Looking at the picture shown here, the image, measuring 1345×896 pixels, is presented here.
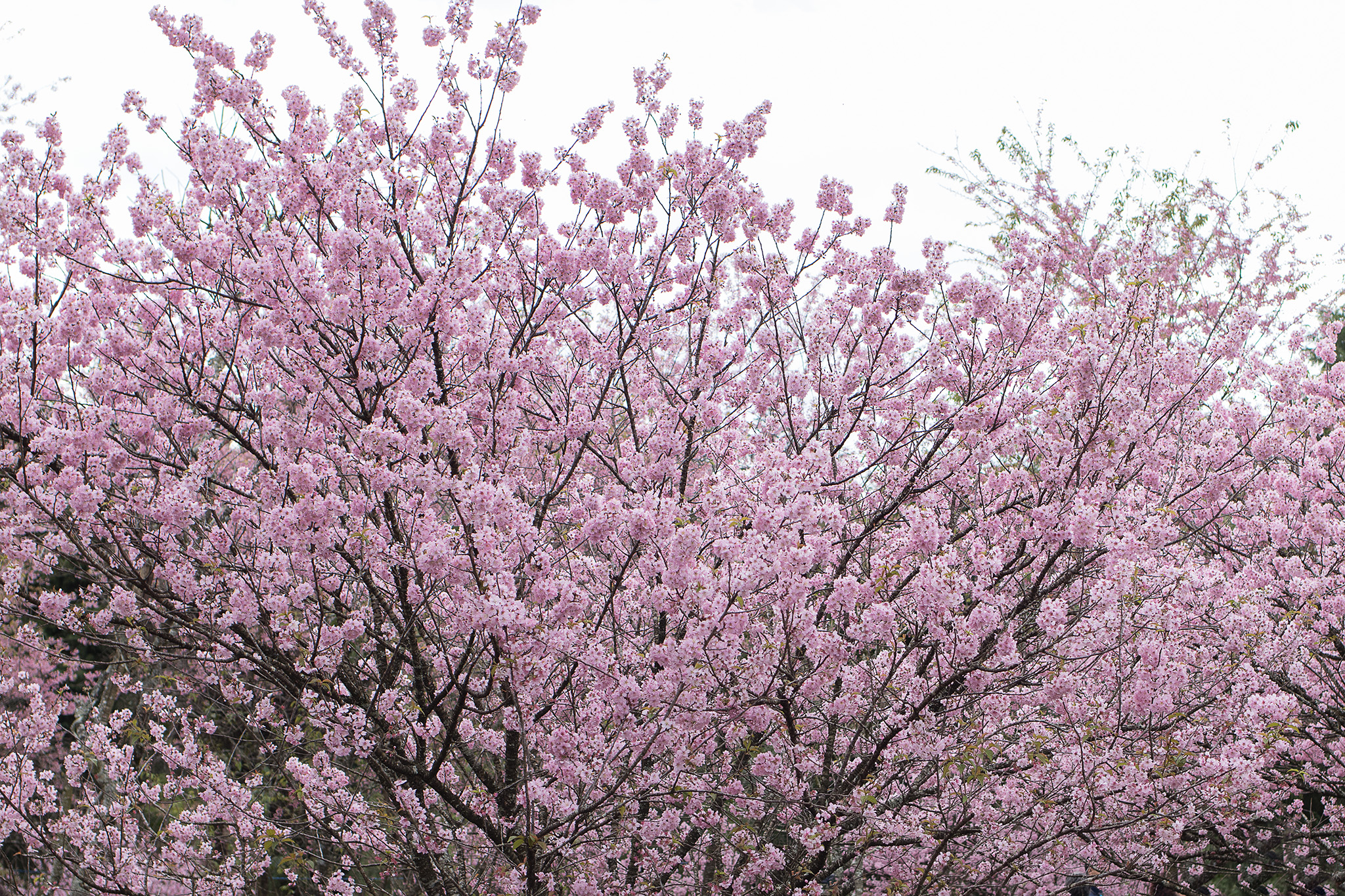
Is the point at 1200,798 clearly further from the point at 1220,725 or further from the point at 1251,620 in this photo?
the point at 1251,620

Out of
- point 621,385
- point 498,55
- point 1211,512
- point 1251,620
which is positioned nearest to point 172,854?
point 621,385

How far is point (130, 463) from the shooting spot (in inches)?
225

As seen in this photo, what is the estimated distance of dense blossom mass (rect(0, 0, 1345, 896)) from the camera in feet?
16.8

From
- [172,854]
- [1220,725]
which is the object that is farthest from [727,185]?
[172,854]

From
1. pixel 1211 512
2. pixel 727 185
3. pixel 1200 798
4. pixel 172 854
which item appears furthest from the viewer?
pixel 1211 512

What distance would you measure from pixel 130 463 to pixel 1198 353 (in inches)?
265

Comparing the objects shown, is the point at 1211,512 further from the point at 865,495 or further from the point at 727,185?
the point at 727,185

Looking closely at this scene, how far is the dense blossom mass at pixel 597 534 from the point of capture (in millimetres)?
5125

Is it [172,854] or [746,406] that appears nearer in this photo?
[172,854]

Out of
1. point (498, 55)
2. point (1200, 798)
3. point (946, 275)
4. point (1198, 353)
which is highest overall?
point (498, 55)

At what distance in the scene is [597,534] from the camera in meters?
5.18

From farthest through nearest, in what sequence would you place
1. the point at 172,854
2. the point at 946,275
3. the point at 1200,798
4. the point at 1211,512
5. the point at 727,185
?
the point at 1211,512
the point at 946,275
the point at 727,185
the point at 172,854
the point at 1200,798

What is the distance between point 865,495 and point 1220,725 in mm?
2457

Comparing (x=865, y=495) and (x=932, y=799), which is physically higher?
(x=865, y=495)
